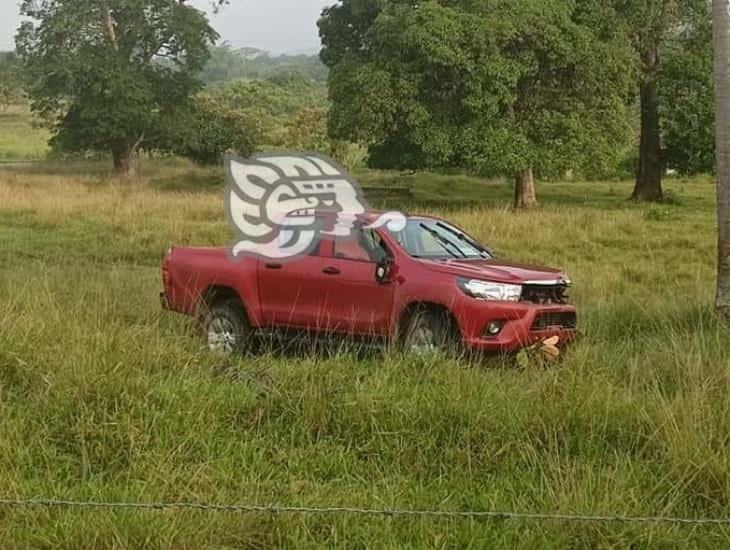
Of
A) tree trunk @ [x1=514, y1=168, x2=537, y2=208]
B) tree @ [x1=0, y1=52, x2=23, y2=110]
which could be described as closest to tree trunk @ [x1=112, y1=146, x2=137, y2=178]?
tree trunk @ [x1=514, y1=168, x2=537, y2=208]

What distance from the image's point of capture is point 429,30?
2620cm

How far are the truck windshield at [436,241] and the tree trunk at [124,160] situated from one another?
32880 mm

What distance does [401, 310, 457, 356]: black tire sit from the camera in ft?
26.1

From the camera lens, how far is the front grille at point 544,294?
8.20 m

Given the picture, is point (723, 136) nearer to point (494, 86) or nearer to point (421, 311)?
point (421, 311)

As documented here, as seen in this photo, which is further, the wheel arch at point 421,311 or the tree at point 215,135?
the tree at point 215,135

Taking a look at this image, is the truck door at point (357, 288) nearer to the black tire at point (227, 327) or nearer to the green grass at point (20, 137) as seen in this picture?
the black tire at point (227, 327)

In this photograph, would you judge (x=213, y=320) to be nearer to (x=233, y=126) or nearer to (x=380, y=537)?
(x=380, y=537)

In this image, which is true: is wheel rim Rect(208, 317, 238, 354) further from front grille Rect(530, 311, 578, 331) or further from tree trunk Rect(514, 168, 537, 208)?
tree trunk Rect(514, 168, 537, 208)

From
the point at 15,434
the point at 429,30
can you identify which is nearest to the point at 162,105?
the point at 429,30

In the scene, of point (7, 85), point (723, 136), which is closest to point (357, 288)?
point (723, 136)

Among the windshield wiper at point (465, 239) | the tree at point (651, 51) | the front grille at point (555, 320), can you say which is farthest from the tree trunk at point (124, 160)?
the front grille at point (555, 320)

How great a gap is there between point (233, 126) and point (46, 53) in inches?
384

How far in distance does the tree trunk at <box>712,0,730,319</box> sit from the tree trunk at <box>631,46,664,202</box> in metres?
23.7
